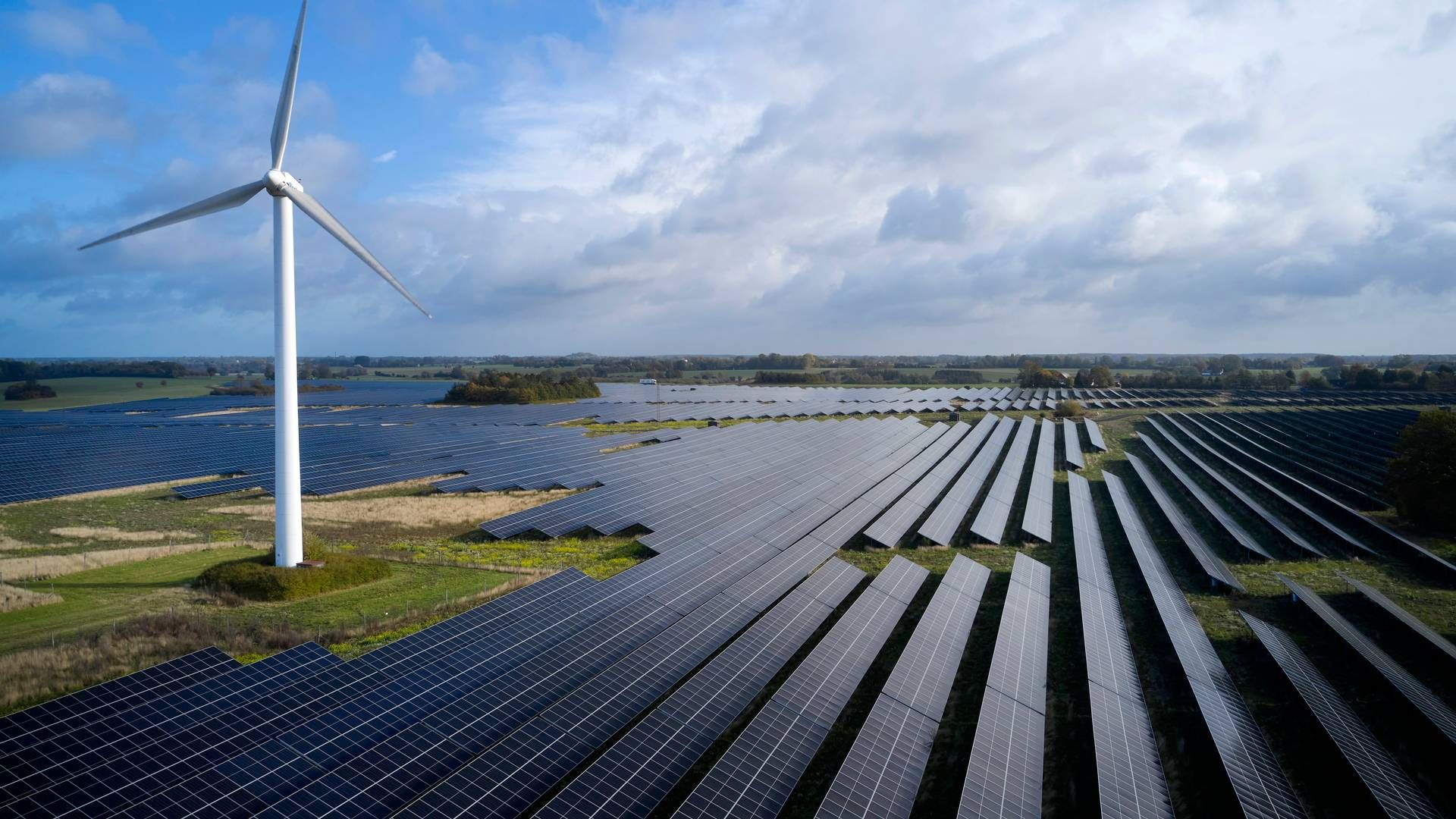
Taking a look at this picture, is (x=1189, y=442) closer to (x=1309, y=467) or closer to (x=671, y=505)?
(x=1309, y=467)

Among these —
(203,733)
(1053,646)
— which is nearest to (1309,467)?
(1053,646)

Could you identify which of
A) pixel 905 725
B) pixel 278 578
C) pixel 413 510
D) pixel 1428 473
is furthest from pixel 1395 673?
pixel 413 510

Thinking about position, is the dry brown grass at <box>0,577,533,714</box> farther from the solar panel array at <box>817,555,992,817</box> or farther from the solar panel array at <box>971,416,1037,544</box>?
the solar panel array at <box>971,416,1037,544</box>

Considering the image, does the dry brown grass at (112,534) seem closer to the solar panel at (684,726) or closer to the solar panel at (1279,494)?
the solar panel at (684,726)

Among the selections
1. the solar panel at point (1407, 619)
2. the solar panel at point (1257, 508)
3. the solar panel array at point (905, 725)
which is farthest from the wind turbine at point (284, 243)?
the solar panel at point (1257, 508)

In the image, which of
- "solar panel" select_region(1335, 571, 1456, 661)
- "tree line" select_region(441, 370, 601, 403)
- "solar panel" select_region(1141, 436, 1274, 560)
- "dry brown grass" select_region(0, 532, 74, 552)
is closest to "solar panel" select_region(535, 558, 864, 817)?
"solar panel" select_region(1335, 571, 1456, 661)

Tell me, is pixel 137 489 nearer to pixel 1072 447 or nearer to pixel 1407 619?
pixel 1407 619
